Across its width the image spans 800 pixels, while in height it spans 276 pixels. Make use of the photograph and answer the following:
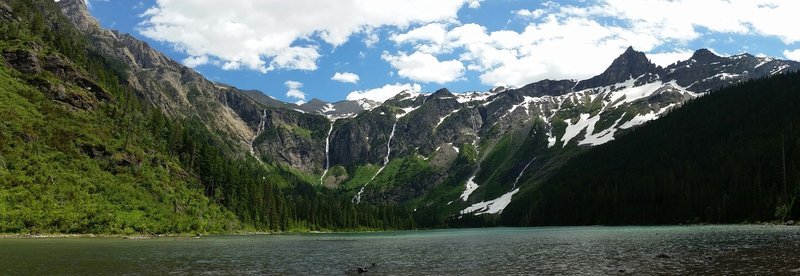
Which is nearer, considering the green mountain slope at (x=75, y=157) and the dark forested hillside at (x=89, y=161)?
the green mountain slope at (x=75, y=157)

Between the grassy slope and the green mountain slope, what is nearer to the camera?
the grassy slope

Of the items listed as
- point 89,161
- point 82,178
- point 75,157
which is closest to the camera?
point 82,178

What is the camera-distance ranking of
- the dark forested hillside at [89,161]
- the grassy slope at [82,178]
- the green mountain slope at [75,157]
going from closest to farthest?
1. the grassy slope at [82,178]
2. the green mountain slope at [75,157]
3. the dark forested hillside at [89,161]

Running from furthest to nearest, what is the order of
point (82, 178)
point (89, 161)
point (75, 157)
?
point (89, 161)
point (75, 157)
point (82, 178)

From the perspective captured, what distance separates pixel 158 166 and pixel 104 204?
38.9 meters

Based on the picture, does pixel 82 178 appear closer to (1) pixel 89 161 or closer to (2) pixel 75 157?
(2) pixel 75 157

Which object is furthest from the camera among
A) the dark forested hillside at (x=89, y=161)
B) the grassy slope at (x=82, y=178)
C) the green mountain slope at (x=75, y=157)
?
the dark forested hillside at (x=89, y=161)

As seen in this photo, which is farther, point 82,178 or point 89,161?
point 89,161

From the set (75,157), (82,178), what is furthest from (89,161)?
(82,178)

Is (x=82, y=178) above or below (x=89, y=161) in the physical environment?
below

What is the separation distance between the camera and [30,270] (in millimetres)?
47875

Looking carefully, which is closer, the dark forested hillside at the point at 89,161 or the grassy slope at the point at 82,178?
the grassy slope at the point at 82,178

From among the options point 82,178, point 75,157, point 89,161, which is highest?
→ point 75,157

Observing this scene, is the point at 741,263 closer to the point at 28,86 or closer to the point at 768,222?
the point at 768,222
